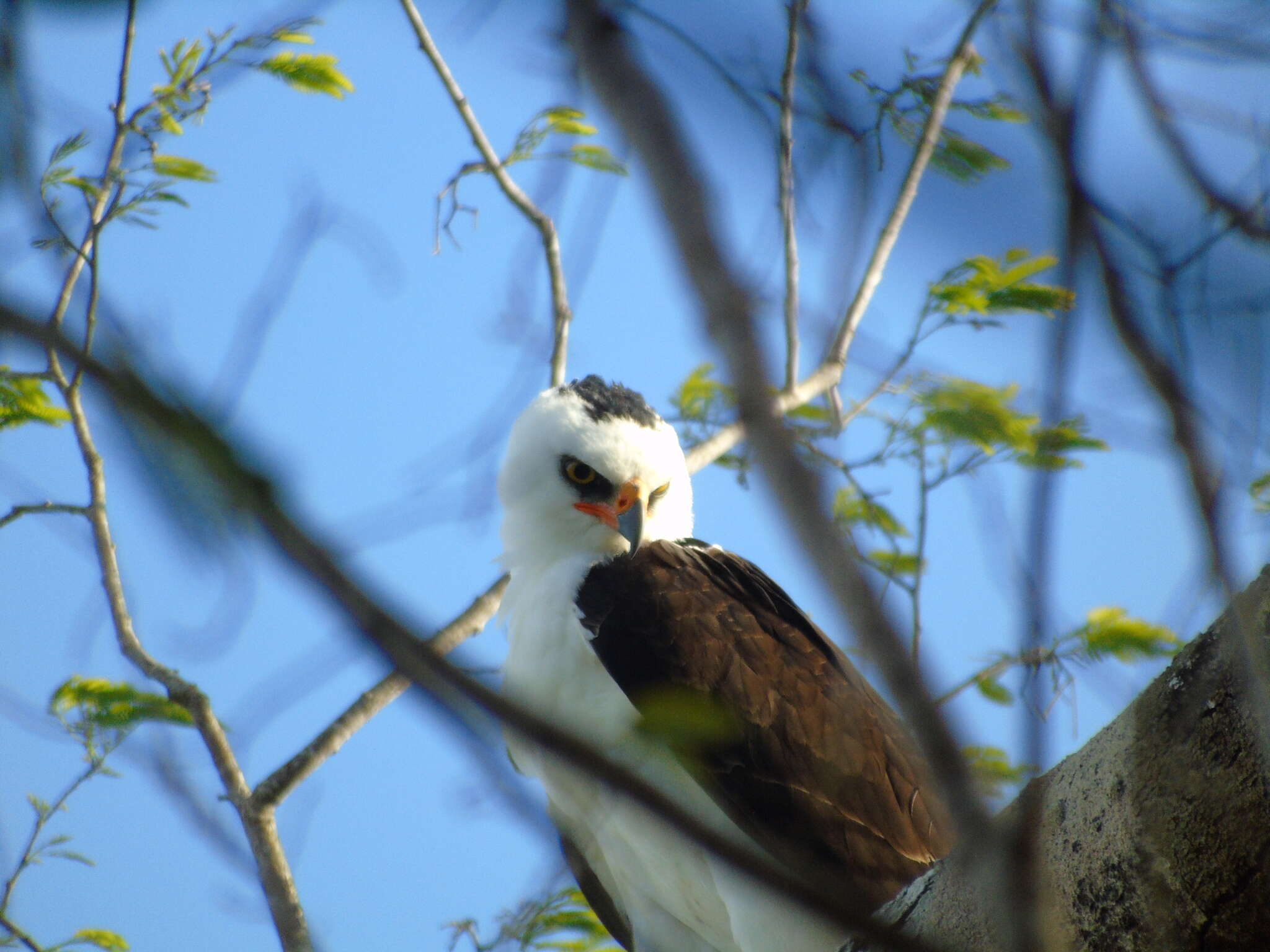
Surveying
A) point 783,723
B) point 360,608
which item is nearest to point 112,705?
point 783,723

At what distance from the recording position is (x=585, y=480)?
4.07m

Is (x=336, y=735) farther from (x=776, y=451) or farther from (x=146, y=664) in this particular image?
(x=776, y=451)

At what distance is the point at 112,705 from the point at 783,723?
7.59 feet

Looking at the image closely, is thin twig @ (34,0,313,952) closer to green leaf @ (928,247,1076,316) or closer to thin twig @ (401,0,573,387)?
thin twig @ (401,0,573,387)

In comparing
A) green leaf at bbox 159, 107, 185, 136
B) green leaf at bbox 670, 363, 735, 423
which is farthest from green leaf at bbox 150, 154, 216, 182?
green leaf at bbox 670, 363, 735, 423

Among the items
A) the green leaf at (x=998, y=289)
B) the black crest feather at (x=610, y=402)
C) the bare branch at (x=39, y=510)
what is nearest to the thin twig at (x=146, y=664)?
the bare branch at (x=39, y=510)

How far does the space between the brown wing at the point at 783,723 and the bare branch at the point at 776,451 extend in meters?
2.55

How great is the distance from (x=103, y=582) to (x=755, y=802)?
6.96ft

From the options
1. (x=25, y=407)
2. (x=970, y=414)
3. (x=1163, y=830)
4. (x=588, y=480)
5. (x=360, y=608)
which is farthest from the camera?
(x=588, y=480)

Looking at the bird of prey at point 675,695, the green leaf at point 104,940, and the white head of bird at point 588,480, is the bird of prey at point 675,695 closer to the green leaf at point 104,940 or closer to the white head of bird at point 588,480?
the white head of bird at point 588,480

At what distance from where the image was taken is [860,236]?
124cm

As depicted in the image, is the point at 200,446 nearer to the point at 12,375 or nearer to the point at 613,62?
the point at 613,62

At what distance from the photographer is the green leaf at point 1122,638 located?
3863mm

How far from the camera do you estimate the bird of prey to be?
3336mm
